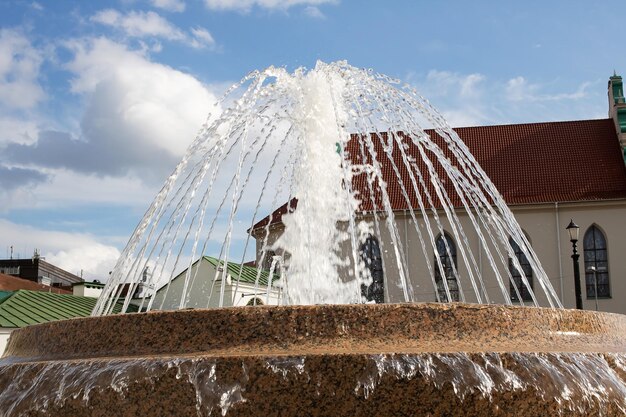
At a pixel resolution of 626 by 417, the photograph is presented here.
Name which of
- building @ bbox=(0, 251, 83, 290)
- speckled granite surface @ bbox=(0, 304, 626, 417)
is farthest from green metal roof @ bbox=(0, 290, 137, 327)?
building @ bbox=(0, 251, 83, 290)

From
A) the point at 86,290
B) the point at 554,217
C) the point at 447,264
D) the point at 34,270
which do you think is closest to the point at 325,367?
the point at 447,264

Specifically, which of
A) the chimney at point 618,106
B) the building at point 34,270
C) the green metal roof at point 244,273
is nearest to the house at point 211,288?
the green metal roof at point 244,273

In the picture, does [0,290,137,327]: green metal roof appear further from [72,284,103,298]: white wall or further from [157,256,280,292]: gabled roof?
[72,284,103,298]: white wall

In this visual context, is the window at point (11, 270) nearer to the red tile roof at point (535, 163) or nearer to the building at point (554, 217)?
the red tile roof at point (535, 163)

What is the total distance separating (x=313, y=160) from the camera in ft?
37.5

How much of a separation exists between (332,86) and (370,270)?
70.3 feet

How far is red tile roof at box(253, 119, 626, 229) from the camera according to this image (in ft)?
105

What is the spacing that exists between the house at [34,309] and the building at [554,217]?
7.81 meters

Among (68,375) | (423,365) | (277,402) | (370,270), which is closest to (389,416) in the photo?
(423,365)

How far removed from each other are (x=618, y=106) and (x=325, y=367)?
114ft

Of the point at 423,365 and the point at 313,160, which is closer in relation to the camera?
the point at 423,365

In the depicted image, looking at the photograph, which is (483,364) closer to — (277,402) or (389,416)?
(389,416)

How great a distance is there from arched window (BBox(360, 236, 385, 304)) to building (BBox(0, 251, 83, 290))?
29155 millimetres

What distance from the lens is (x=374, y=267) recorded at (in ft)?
104
